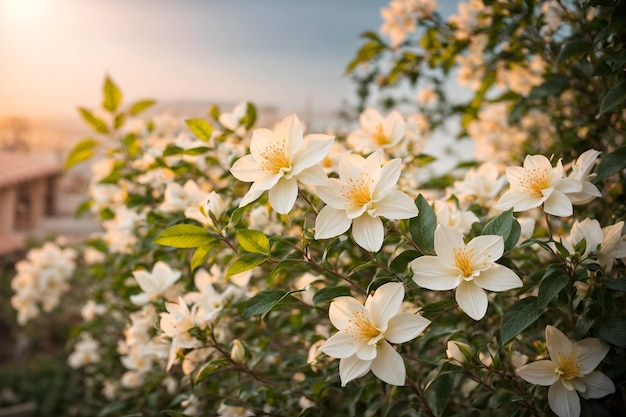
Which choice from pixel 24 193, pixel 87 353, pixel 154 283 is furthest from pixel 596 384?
pixel 24 193

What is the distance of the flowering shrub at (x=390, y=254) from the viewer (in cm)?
69

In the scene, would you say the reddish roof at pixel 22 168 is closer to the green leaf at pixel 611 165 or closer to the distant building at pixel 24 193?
the distant building at pixel 24 193

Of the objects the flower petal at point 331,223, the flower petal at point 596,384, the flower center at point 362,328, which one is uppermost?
the flower petal at point 331,223

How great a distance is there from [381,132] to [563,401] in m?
0.52

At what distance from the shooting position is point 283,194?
0.70 meters

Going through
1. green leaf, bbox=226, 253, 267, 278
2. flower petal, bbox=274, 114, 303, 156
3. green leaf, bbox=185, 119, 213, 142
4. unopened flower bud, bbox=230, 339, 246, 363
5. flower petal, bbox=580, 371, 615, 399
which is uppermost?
flower petal, bbox=274, 114, 303, 156

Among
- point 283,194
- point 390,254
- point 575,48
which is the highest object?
point 575,48

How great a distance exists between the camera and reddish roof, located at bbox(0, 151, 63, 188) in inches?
229

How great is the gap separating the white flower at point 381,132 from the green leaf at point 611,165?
0.32m

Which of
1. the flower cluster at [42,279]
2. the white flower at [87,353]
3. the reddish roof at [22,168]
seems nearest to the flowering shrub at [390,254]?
the white flower at [87,353]

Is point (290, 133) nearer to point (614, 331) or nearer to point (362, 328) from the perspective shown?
point (362, 328)

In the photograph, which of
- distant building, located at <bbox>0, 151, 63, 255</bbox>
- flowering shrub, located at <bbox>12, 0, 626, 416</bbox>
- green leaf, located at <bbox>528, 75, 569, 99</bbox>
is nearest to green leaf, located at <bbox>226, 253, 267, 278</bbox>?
flowering shrub, located at <bbox>12, 0, 626, 416</bbox>

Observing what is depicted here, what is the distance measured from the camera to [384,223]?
Answer: 74 cm

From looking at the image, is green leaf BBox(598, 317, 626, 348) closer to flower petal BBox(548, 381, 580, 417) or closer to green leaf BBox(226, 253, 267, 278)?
flower petal BBox(548, 381, 580, 417)
